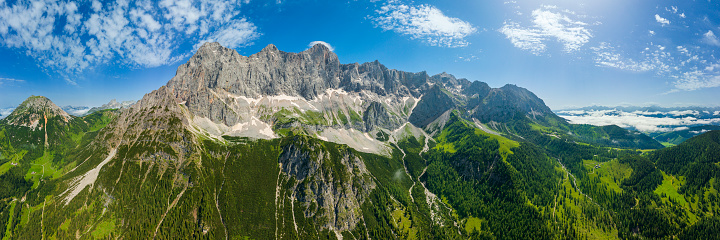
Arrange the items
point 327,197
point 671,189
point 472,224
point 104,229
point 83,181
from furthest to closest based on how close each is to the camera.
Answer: point 327,197, point 83,181, point 472,224, point 671,189, point 104,229

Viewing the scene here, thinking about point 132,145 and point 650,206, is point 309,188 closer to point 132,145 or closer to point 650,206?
point 132,145

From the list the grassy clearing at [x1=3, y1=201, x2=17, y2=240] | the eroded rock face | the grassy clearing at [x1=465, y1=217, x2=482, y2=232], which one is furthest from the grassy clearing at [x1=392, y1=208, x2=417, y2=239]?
the grassy clearing at [x1=3, y1=201, x2=17, y2=240]

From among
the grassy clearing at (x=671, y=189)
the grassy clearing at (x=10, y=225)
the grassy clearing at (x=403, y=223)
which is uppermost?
the grassy clearing at (x=671, y=189)

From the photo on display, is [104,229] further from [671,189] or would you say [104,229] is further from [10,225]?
[671,189]

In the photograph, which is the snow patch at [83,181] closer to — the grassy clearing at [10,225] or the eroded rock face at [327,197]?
the grassy clearing at [10,225]

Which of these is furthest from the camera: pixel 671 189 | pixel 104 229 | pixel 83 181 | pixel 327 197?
pixel 327 197

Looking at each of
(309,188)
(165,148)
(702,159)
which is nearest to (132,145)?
(165,148)

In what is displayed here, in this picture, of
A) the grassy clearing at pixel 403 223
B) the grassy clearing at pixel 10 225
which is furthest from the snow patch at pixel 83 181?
the grassy clearing at pixel 403 223

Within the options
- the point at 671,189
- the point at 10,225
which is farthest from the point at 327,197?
the point at 671,189

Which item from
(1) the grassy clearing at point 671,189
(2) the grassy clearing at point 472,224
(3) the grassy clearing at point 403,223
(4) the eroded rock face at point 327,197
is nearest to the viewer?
(1) the grassy clearing at point 671,189

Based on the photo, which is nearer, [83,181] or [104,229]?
[104,229]

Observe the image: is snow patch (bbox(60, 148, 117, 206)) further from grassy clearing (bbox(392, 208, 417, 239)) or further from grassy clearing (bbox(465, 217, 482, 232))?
grassy clearing (bbox(465, 217, 482, 232))
